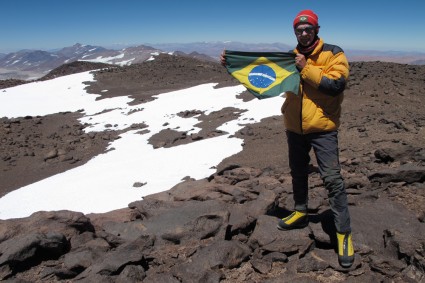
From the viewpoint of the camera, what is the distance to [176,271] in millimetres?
5094

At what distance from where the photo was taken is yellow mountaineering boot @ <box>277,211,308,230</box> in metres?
5.85

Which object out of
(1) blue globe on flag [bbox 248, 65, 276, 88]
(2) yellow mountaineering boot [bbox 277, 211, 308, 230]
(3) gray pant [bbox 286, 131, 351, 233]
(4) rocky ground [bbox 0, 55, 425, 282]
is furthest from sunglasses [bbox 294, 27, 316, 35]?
(4) rocky ground [bbox 0, 55, 425, 282]

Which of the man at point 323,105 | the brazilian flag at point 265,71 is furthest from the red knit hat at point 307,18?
the brazilian flag at point 265,71

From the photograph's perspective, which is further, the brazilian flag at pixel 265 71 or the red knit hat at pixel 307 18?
the brazilian flag at pixel 265 71

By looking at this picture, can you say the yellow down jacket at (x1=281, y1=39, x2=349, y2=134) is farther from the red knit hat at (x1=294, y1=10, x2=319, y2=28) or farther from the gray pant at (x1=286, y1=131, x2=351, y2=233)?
the red knit hat at (x1=294, y1=10, x2=319, y2=28)

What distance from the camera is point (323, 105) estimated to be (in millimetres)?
5027

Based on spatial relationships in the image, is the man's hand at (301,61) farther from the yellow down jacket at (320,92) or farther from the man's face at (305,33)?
the man's face at (305,33)

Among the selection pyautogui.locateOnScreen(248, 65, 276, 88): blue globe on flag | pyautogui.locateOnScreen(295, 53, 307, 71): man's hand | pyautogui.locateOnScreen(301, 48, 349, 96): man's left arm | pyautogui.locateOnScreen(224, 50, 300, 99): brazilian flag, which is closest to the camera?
pyautogui.locateOnScreen(301, 48, 349, 96): man's left arm

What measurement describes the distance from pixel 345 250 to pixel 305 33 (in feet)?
10.5

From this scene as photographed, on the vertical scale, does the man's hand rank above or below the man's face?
below

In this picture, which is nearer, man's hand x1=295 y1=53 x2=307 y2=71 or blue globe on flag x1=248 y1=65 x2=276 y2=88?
man's hand x1=295 y1=53 x2=307 y2=71

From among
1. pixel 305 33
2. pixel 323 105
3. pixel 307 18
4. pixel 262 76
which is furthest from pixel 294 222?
pixel 307 18

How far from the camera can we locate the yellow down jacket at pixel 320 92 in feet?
15.5

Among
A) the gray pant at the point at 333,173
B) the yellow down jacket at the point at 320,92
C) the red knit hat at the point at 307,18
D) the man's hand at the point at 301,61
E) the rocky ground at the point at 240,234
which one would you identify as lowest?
the rocky ground at the point at 240,234
